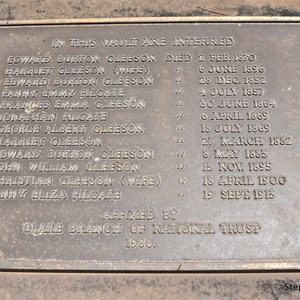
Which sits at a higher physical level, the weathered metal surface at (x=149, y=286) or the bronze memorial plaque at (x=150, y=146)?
the bronze memorial plaque at (x=150, y=146)

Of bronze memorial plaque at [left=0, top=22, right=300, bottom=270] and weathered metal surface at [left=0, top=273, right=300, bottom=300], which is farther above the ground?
bronze memorial plaque at [left=0, top=22, right=300, bottom=270]

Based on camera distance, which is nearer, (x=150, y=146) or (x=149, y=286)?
(x=149, y=286)

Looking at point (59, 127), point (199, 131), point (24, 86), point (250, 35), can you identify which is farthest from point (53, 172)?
point (250, 35)

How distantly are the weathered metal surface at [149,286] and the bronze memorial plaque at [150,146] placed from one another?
128 millimetres

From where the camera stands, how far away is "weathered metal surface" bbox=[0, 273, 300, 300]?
2.77 meters

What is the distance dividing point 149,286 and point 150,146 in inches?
39.8

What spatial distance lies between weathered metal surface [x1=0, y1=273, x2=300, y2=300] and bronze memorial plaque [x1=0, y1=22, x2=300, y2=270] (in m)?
0.13

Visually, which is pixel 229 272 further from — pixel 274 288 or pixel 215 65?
A: pixel 215 65

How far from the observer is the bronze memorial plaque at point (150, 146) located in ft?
9.12

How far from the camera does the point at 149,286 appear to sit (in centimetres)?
279

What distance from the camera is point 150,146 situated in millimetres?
3014

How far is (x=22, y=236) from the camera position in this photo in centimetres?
283

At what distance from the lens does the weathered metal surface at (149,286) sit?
2.77 meters

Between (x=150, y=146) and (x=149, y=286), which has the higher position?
(x=150, y=146)
